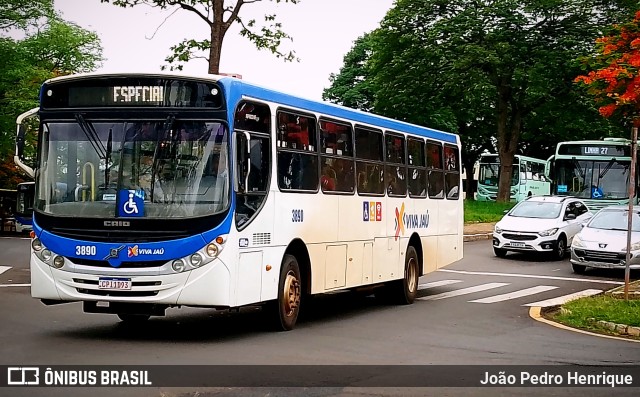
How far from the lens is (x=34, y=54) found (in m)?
59.9

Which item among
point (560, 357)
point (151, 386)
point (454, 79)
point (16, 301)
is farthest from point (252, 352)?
point (454, 79)

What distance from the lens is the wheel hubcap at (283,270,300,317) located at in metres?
13.6

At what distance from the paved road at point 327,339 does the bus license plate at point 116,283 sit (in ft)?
2.10

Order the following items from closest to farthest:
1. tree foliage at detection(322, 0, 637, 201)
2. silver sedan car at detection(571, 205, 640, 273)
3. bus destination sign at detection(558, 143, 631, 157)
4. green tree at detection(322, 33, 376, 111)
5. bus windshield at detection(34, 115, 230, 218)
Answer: bus windshield at detection(34, 115, 230, 218), silver sedan car at detection(571, 205, 640, 273), bus destination sign at detection(558, 143, 631, 157), tree foliage at detection(322, 0, 637, 201), green tree at detection(322, 33, 376, 111)

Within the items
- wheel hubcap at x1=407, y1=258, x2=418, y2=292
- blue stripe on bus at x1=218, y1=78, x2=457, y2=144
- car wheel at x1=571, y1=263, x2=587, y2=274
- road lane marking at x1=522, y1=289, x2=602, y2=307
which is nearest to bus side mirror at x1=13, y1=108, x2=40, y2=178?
blue stripe on bus at x1=218, y1=78, x2=457, y2=144

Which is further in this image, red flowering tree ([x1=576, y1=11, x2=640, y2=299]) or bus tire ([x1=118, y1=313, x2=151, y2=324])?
red flowering tree ([x1=576, y1=11, x2=640, y2=299])

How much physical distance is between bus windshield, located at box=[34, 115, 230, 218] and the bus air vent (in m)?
0.78

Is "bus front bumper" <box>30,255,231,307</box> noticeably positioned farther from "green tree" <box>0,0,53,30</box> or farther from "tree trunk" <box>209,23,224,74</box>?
"green tree" <box>0,0,53,30</box>

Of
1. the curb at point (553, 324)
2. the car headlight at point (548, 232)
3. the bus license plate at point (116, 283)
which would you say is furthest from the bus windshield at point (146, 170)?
the car headlight at point (548, 232)

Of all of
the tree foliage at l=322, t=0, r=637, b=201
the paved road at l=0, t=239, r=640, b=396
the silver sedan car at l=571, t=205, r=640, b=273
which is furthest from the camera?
the tree foliage at l=322, t=0, r=637, b=201

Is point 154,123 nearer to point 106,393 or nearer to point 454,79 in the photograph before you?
point 106,393

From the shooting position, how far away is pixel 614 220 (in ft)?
86.4

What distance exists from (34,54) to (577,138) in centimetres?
3126

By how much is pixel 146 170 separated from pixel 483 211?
37.2m
